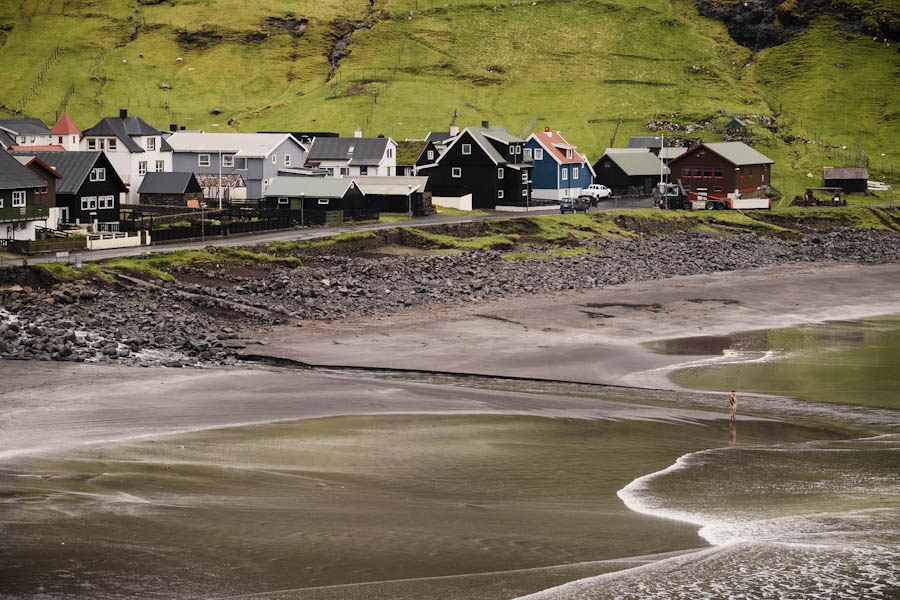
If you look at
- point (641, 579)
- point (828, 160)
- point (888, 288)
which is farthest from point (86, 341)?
point (828, 160)

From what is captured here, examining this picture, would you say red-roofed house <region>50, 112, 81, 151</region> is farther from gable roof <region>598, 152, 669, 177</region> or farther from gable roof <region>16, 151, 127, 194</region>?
gable roof <region>598, 152, 669, 177</region>

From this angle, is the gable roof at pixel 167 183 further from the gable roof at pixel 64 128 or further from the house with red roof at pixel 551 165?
the house with red roof at pixel 551 165

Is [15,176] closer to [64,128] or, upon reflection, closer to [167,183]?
[167,183]

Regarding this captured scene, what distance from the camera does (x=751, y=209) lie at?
119 meters

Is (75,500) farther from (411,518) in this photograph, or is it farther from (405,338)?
(405,338)

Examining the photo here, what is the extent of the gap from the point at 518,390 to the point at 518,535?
726 inches

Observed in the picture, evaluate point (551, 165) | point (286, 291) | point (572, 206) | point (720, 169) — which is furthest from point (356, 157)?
point (286, 291)

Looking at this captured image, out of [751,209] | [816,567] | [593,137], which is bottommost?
[816,567]

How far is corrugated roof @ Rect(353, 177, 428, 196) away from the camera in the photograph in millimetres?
103375

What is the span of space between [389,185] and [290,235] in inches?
794

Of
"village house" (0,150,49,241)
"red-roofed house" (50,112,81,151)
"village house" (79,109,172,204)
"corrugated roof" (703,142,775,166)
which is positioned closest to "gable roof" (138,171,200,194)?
"village house" (79,109,172,204)

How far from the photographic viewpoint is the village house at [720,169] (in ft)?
407

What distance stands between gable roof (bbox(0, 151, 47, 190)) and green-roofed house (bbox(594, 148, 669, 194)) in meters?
73.3

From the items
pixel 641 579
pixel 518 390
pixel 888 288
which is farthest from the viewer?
pixel 888 288
